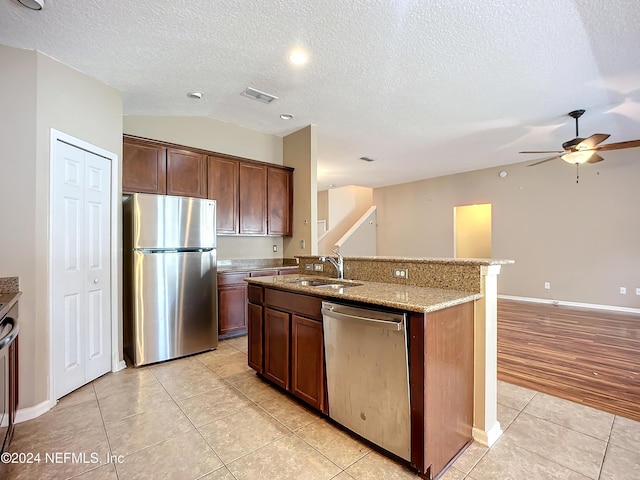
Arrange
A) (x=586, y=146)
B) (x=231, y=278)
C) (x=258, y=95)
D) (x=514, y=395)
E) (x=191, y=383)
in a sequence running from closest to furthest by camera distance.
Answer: (x=514, y=395) → (x=191, y=383) → (x=258, y=95) → (x=586, y=146) → (x=231, y=278)

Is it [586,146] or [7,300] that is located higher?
[586,146]

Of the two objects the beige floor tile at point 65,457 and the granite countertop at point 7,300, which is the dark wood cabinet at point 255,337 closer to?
the beige floor tile at point 65,457

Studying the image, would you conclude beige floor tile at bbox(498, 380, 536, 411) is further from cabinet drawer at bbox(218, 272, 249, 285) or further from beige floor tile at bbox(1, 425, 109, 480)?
cabinet drawer at bbox(218, 272, 249, 285)

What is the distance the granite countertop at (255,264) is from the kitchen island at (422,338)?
68.0 inches

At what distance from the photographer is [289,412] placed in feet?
7.38

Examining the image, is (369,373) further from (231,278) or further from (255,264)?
(255,264)

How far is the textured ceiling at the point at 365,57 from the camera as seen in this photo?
2090 millimetres

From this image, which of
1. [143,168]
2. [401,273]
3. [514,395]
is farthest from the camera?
[143,168]

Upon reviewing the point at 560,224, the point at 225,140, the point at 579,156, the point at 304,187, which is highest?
the point at 225,140

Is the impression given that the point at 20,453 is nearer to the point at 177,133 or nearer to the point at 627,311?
the point at 177,133

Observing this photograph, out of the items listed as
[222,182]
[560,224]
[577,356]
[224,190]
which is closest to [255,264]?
[224,190]

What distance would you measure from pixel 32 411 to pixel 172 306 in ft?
4.18

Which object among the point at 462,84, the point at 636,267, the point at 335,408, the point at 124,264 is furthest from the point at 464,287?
the point at 636,267

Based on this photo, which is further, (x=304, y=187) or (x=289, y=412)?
(x=304, y=187)
